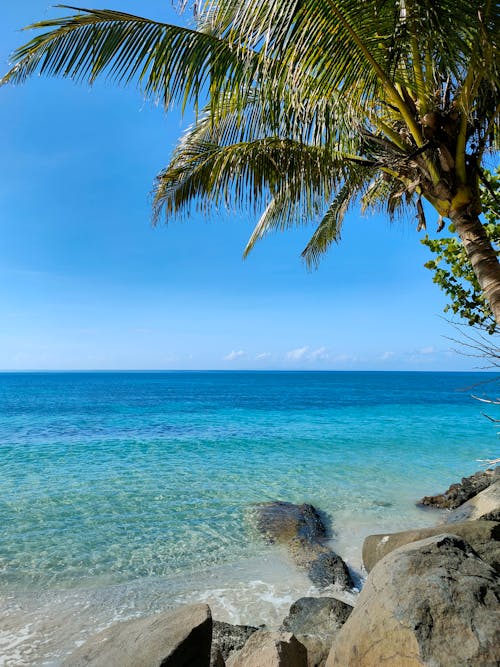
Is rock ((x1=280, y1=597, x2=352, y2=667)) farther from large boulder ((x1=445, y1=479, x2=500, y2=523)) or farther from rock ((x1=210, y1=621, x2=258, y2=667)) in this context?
large boulder ((x1=445, y1=479, x2=500, y2=523))

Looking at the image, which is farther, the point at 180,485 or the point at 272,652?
the point at 180,485

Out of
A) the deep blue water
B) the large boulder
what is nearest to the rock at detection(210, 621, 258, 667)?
the deep blue water

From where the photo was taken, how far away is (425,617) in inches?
91.9

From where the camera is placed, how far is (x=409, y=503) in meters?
8.87

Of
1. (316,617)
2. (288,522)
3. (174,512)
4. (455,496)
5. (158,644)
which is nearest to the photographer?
(158,644)

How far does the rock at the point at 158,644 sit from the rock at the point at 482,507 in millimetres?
4989

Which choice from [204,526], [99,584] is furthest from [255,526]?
[99,584]

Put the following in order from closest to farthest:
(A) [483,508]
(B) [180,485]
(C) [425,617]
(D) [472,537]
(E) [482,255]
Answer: (C) [425,617] < (E) [482,255] < (D) [472,537] < (A) [483,508] < (B) [180,485]

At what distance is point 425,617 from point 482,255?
120 inches

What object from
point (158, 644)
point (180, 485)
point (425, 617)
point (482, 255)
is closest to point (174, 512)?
point (180, 485)

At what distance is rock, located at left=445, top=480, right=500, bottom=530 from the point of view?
615cm

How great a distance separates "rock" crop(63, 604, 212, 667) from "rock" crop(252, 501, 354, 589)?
3112mm

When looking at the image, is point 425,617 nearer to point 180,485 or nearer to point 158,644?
point 158,644

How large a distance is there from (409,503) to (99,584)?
6.27 metres
